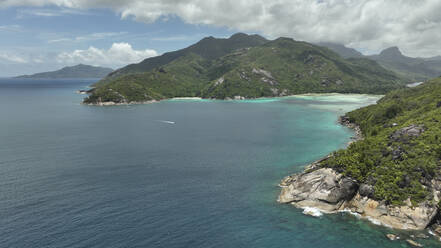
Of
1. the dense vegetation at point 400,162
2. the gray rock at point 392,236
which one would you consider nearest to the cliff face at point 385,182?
the dense vegetation at point 400,162

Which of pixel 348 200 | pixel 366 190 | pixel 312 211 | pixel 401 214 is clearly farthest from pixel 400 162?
pixel 312 211

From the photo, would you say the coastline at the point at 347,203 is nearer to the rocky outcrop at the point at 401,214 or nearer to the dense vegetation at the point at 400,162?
the rocky outcrop at the point at 401,214

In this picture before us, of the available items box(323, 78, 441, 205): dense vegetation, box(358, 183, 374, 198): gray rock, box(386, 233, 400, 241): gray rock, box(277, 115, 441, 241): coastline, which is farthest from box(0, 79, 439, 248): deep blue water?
box(323, 78, 441, 205): dense vegetation

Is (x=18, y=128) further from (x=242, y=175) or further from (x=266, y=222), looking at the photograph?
(x=266, y=222)

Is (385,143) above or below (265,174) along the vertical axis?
above

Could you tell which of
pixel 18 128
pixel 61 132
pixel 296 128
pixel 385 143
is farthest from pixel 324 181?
pixel 18 128
